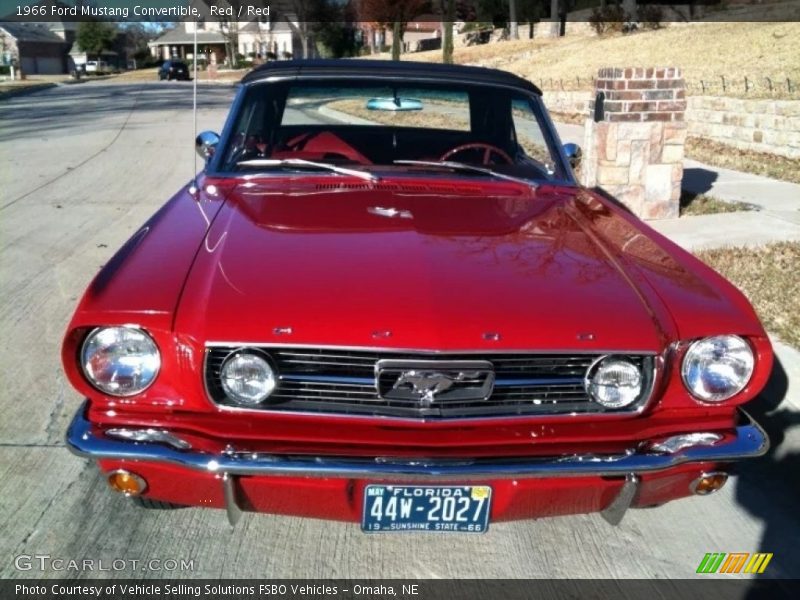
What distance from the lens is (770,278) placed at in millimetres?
5234

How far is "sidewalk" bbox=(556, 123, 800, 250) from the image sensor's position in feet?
20.6

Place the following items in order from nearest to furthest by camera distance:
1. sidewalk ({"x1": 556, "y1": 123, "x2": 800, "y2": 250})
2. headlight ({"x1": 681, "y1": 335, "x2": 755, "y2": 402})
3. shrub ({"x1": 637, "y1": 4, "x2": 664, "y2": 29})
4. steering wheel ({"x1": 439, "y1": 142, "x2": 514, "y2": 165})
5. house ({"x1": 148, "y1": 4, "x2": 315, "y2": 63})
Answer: headlight ({"x1": 681, "y1": 335, "x2": 755, "y2": 402}), steering wheel ({"x1": 439, "y1": 142, "x2": 514, "y2": 165}), sidewalk ({"x1": 556, "y1": 123, "x2": 800, "y2": 250}), shrub ({"x1": 637, "y1": 4, "x2": 664, "y2": 29}), house ({"x1": 148, "y1": 4, "x2": 315, "y2": 63})

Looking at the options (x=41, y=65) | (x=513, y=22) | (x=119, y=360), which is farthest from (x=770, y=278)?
(x=41, y=65)

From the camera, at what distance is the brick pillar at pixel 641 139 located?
667 centimetres

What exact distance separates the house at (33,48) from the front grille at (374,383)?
2551 inches

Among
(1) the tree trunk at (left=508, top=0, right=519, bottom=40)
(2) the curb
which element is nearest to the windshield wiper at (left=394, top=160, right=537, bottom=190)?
(2) the curb

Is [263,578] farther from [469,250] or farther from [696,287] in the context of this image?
[696,287]

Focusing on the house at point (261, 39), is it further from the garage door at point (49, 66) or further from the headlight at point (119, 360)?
the headlight at point (119, 360)

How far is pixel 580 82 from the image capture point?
70.8 feet

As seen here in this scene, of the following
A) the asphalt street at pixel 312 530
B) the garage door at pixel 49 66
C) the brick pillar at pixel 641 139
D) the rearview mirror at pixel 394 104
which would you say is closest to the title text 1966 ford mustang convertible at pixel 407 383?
the asphalt street at pixel 312 530

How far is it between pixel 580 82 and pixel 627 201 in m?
15.7

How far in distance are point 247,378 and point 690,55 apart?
21085mm

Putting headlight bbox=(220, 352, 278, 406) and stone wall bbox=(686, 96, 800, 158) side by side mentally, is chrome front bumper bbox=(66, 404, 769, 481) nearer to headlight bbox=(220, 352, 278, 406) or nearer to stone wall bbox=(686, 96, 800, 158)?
headlight bbox=(220, 352, 278, 406)

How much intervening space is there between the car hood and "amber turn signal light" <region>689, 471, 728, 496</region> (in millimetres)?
481
